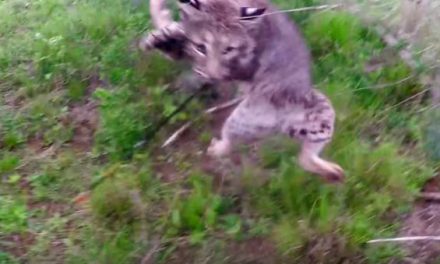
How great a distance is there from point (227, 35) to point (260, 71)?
0.25m

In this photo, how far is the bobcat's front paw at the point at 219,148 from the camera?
491cm

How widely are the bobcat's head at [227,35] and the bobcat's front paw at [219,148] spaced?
351 mm

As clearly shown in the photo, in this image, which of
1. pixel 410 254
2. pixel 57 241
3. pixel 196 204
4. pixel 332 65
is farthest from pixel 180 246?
pixel 332 65

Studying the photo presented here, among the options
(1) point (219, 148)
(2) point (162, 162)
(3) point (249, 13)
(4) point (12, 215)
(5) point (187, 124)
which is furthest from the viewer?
(5) point (187, 124)

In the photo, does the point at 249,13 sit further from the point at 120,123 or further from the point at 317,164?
the point at 120,123

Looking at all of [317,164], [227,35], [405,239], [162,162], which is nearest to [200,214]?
[162,162]

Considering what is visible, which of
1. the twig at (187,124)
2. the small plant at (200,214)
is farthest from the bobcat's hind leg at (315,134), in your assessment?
the twig at (187,124)

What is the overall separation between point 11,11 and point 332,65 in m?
2.09

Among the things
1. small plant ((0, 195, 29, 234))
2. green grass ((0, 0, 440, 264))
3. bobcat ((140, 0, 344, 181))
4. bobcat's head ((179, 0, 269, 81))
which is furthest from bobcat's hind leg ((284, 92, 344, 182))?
small plant ((0, 195, 29, 234))

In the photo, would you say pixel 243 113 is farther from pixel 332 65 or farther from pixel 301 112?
pixel 332 65

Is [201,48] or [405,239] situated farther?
[201,48]

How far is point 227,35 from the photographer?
4.68 m

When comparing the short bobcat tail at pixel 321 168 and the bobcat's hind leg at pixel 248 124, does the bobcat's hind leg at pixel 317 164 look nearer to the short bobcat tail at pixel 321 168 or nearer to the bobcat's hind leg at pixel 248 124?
the short bobcat tail at pixel 321 168

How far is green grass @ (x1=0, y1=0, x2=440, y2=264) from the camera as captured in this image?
15.2 feet
